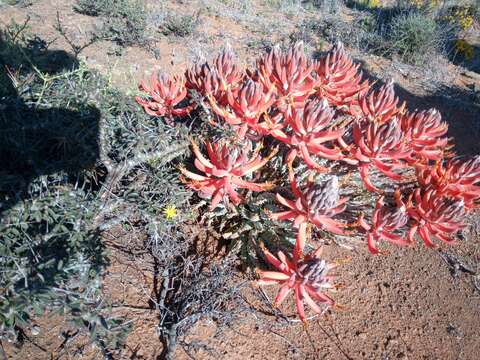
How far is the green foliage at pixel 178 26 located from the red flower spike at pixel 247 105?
3914mm

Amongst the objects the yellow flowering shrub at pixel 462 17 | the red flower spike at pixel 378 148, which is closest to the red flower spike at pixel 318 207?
the red flower spike at pixel 378 148

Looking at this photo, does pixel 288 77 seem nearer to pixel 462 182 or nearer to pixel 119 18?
pixel 462 182

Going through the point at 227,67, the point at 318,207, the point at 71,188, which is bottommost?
the point at 71,188

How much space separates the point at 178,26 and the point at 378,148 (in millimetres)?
4369

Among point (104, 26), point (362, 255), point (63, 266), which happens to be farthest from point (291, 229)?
point (104, 26)

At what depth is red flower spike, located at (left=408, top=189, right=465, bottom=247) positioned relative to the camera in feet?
5.66

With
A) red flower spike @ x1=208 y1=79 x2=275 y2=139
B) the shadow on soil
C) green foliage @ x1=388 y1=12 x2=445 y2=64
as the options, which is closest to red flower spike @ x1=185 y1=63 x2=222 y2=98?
red flower spike @ x1=208 y1=79 x2=275 y2=139

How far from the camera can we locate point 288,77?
78.4 inches

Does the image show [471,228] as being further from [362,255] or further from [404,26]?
[404,26]

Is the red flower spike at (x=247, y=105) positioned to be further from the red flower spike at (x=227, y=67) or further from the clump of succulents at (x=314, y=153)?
the red flower spike at (x=227, y=67)

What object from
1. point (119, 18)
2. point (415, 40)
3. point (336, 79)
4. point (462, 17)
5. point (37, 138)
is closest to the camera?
point (37, 138)

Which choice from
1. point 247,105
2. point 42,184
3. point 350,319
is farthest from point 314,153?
point 42,184

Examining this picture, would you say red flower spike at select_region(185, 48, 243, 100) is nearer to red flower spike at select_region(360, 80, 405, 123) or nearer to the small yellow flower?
the small yellow flower

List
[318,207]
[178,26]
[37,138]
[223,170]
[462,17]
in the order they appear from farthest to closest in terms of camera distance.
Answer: [462,17] → [178,26] → [37,138] → [223,170] → [318,207]
